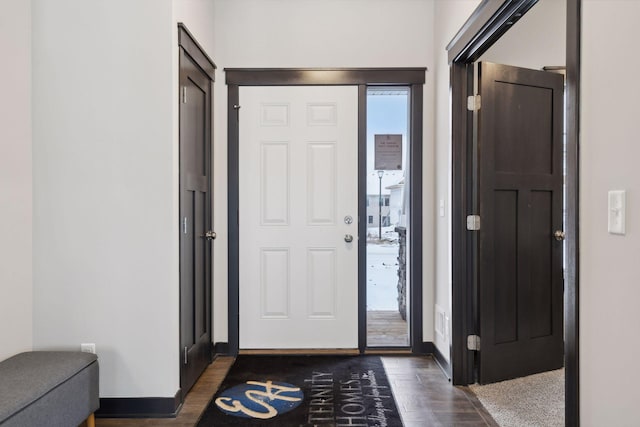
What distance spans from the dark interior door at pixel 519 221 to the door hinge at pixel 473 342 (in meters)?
0.03

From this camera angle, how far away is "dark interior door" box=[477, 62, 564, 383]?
2.54 m

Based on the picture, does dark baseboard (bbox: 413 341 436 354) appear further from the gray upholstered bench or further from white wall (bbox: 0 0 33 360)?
white wall (bbox: 0 0 33 360)

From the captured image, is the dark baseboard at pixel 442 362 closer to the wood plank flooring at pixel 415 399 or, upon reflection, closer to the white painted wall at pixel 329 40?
the wood plank flooring at pixel 415 399

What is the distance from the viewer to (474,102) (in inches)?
101

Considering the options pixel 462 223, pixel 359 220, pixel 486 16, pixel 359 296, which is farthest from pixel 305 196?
pixel 486 16

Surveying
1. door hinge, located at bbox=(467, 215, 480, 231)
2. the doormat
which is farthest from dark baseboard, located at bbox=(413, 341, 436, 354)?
door hinge, located at bbox=(467, 215, 480, 231)

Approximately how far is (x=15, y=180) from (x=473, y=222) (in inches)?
97.2

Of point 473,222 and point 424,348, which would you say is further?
point 424,348

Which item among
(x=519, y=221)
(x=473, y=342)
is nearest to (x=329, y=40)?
(x=519, y=221)

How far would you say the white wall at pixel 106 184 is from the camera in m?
2.15
